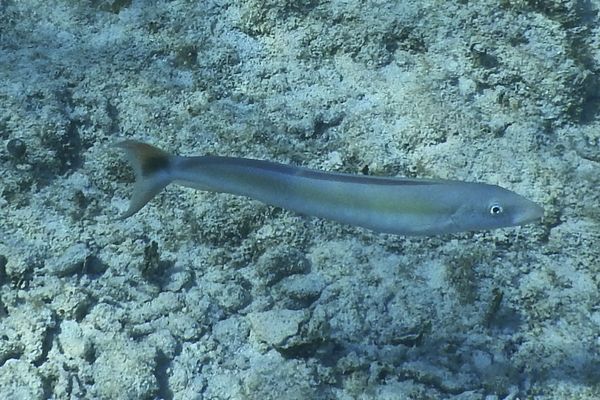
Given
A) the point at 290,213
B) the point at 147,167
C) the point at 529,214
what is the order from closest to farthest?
the point at 529,214 → the point at 147,167 → the point at 290,213

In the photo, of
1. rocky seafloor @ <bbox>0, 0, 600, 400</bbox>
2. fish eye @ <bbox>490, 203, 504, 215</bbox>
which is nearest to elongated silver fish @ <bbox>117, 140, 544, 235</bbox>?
fish eye @ <bbox>490, 203, 504, 215</bbox>

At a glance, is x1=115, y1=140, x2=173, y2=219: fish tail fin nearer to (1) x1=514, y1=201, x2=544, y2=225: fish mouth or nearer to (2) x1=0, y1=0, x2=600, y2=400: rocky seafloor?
(2) x1=0, y1=0, x2=600, y2=400: rocky seafloor

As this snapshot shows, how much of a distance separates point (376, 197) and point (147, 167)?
75cm

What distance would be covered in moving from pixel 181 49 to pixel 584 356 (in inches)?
92.6

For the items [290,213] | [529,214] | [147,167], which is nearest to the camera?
[529,214]

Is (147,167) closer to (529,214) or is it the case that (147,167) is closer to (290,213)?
(290,213)

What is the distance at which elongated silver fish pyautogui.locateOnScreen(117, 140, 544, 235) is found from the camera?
1.93 m

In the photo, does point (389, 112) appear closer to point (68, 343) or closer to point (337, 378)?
point (337, 378)

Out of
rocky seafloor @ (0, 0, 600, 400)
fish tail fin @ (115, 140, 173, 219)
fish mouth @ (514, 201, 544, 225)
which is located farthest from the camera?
rocky seafloor @ (0, 0, 600, 400)

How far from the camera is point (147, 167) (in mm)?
2092

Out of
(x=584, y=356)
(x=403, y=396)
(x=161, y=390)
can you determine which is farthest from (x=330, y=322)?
(x=584, y=356)

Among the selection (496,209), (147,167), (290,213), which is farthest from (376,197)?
(290,213)

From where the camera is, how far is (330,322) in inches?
99.3

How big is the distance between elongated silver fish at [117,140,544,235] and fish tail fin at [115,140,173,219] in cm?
9
